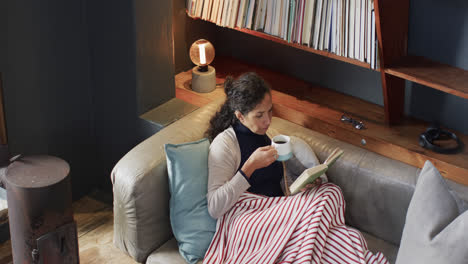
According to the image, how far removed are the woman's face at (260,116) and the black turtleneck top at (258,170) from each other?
2.3 inches

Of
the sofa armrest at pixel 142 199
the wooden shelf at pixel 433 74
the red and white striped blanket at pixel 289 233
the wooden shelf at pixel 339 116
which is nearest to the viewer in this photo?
the red and white striped blanket at pixel 289 233

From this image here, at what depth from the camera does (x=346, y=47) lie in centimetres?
258

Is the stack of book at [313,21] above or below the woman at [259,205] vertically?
above

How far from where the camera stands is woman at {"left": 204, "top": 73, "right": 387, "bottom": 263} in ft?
7.22

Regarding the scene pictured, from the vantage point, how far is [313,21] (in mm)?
2639

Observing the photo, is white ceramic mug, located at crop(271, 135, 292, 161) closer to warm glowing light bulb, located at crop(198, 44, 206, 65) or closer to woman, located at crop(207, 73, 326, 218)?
woman, located at crop(207, 73, 326, 218)

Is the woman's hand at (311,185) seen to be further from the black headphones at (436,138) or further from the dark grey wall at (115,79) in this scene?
the dark grey wall at (115,79)

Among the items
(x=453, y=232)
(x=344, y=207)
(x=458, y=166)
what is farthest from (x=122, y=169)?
(x=458, y=166)

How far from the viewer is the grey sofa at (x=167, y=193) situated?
7.59 feet

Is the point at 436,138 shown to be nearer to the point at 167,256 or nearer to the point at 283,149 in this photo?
the point at 283,149

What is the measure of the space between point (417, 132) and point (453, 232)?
2.97 feet

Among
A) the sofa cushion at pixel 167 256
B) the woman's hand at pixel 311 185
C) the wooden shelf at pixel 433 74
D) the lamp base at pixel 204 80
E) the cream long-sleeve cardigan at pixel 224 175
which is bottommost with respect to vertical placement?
the sofa cushion at pixel 167 256

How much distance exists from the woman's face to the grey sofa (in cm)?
30

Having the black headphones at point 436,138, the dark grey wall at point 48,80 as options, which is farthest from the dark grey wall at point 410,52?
the dark grey wall at point 48,80
